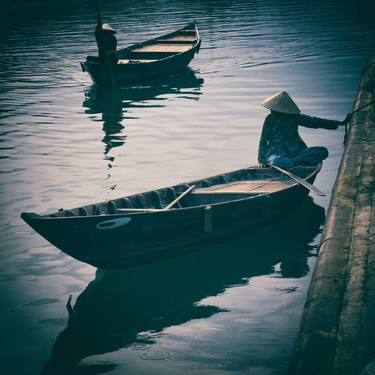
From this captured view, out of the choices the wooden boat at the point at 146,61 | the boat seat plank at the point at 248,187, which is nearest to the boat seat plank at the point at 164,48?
the wooden boat at the point at 146,61

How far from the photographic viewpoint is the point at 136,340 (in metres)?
6.96

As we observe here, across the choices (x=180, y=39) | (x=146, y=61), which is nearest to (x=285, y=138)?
(x=146, y=61)

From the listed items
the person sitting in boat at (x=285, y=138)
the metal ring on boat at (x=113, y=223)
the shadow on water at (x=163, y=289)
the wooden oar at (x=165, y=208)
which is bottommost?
the shadow on water at (x=163, y=289)

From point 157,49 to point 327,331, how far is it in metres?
18.4

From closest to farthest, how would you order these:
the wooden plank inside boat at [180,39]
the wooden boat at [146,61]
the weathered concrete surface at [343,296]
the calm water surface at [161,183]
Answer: the weathered concrete surface at [343,296]
the calm water surface at [161,183]
the wooden boat at [146,61]
the wooden plank inside boat at [180,39]

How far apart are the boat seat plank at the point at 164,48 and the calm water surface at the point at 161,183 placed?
0.83m

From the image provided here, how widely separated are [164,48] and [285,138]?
43.4 ft

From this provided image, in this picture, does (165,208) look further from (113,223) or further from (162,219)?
(113,223)

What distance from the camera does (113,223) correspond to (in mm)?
7641

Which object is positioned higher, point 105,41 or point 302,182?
point 105,41

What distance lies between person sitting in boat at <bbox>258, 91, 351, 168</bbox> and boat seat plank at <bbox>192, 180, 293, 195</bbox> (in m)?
0.46

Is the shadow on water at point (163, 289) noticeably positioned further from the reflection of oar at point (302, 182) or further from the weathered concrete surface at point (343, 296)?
the weathered concrete surface at point (343, 296)

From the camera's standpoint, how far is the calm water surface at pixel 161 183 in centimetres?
683

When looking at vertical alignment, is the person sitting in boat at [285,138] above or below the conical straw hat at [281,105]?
below
